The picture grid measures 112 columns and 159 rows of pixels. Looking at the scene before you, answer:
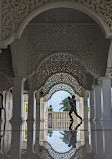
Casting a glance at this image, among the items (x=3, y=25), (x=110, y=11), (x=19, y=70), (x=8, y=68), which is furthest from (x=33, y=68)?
(x=110, y=11)

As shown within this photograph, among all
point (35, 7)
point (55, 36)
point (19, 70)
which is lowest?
point (19, 70)

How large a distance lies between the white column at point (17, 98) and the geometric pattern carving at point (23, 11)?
3.52 m

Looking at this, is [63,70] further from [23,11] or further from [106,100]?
[23,11]

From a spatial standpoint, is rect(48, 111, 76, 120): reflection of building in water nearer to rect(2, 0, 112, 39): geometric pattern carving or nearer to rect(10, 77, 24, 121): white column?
rect(10, 77, 24, 121): white column

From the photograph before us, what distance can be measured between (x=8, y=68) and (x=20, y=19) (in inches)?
237

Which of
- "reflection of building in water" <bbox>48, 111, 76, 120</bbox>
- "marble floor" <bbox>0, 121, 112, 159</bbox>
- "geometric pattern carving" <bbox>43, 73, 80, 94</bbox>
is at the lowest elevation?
"reflection of building in water" <bbox>48, 111, 76, 120</bbox>

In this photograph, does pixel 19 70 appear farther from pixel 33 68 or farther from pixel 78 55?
pixel 78 55

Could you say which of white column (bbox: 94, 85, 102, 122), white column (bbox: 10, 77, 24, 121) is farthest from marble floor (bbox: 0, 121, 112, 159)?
white column (bbox: 94, 85, 102, 122)

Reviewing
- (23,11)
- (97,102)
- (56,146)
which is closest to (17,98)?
(23,11)

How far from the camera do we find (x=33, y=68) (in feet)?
27.1

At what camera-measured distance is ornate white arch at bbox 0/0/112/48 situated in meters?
4.60

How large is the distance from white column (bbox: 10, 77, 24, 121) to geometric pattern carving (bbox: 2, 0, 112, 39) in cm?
352

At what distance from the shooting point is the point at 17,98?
7.74 metres

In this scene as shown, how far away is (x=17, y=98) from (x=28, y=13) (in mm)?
3838
